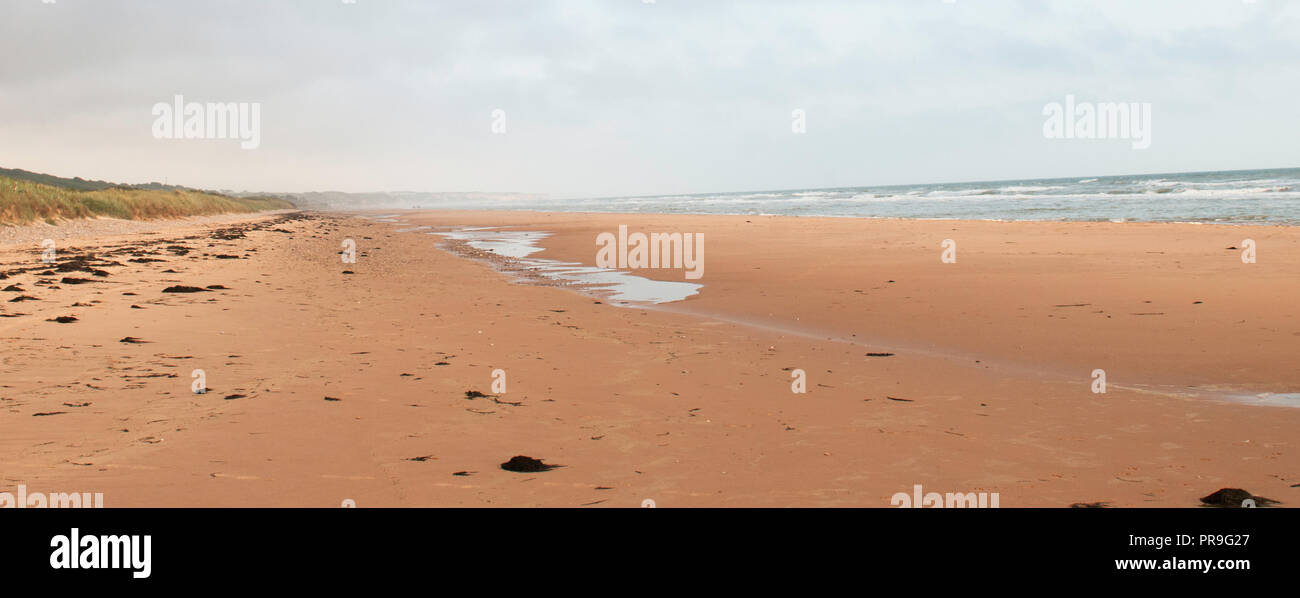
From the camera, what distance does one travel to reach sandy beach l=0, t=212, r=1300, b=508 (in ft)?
13.9

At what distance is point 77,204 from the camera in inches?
1388

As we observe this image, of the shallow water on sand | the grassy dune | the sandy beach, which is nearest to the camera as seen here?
the sandy beach

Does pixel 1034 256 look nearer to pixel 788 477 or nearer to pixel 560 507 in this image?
pixel 788 477

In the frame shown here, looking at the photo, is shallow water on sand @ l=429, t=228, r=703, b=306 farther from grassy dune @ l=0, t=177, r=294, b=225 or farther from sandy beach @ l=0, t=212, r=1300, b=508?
grassy dune @ l=0, t=177, r=294, b=225

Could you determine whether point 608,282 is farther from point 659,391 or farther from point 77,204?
point 77,204

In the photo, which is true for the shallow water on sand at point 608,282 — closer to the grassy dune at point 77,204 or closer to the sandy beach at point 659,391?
the sandy beach at point 659,391

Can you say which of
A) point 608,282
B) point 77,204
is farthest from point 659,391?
point 77,204

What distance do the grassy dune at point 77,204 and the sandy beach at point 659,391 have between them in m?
19.5

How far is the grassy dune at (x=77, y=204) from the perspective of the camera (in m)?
28.8

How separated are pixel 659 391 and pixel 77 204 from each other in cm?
3834

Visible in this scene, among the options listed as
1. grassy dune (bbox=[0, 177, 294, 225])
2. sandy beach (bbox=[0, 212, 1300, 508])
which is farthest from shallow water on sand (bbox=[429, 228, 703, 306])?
grassy dune (bbox=[0, 177, 294, 225])

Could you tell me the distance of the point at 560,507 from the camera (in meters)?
3.83

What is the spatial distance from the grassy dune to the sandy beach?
19493 millimetres
